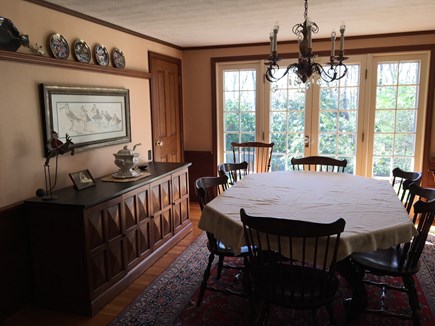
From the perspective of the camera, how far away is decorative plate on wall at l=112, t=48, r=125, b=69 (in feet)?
11.6

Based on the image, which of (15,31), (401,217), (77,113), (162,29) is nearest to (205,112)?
(162,29)

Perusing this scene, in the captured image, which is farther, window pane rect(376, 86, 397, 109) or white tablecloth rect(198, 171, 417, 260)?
window pane rect(376, 86, 397, 109)

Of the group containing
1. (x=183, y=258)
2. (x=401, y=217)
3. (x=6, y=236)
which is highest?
(x=401, y=217)

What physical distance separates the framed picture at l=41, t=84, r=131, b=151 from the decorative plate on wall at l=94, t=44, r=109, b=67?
0.82ft

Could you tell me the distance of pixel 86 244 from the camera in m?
2.41

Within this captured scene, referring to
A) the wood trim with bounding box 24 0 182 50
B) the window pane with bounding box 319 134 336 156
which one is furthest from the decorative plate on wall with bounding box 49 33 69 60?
the window pane with bounding box 319 134 336 156

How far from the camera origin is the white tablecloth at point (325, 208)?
1.94m

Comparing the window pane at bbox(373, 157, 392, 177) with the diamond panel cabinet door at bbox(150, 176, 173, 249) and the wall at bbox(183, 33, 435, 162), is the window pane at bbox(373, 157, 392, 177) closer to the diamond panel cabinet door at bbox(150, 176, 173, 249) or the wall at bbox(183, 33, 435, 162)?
the wall at bbox(183, 33, 435, 162)

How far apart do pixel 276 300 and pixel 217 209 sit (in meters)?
0.70

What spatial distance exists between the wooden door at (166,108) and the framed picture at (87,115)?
671mm

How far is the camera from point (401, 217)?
2139 mm

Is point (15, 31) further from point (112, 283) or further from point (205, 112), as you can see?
point (205, 112)

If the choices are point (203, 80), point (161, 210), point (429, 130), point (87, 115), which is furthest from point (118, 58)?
point (429, 130)

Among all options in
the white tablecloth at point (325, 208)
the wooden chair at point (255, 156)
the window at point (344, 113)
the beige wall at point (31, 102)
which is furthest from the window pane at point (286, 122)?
the beige wall at point (31, 102)
